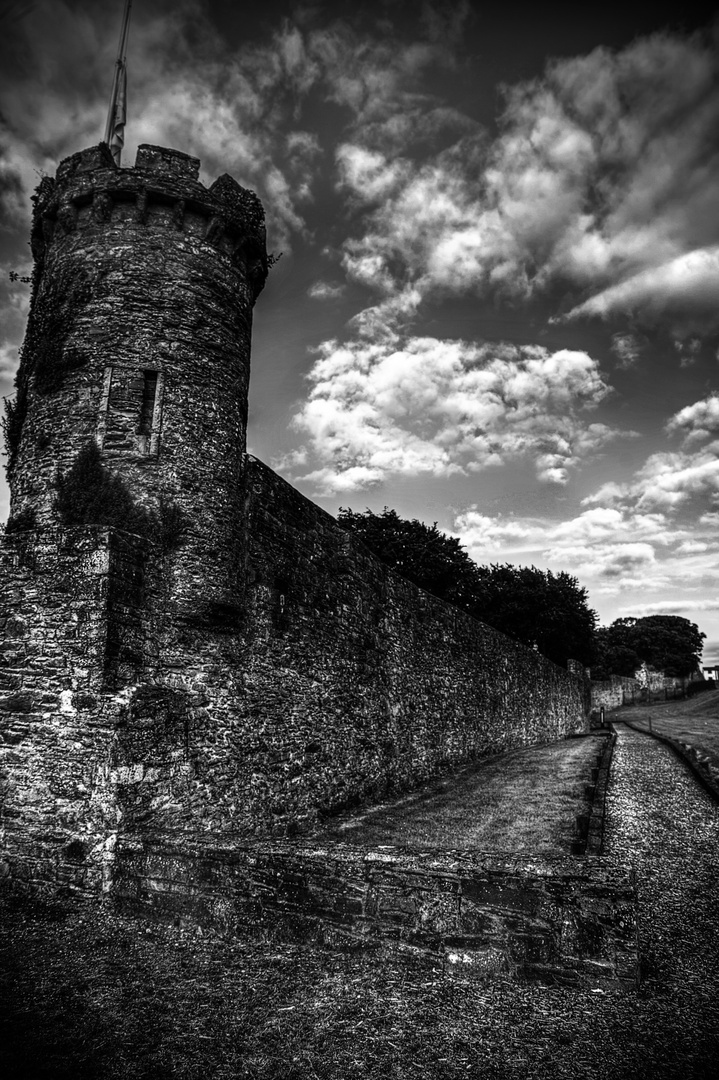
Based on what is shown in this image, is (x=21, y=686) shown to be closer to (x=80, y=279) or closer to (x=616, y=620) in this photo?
(x=80, y=279)

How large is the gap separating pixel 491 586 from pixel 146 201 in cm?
3983

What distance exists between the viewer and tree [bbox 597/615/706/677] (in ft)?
260

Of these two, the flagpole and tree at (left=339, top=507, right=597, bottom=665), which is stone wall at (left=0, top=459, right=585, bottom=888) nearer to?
the flagpole

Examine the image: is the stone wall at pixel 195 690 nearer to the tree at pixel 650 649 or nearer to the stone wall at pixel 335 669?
the stone wall at pixel 335 669

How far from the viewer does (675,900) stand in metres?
5.91

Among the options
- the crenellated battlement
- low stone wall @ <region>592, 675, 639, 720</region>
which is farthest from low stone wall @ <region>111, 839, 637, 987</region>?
low stone wall @ <region>592, 675, 639, 720</region>

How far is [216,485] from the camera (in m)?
8.38

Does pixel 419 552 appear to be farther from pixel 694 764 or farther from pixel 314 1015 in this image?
pixel 314 1015

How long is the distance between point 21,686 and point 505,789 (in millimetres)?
9933

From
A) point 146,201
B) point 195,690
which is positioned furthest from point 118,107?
point 195,690

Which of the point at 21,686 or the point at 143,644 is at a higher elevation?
the point at 143,644

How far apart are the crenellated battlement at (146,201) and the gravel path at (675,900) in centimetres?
A: 967

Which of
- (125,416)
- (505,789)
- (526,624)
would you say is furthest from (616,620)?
(125,416)

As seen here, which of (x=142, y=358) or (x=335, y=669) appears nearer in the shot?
(x=142, y=358)
